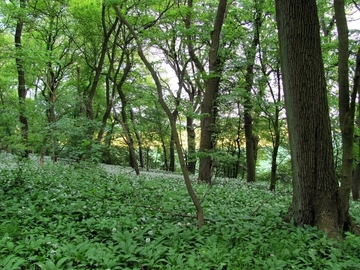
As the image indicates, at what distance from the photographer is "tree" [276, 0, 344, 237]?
3.80 m

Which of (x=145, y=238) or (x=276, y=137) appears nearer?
(x=145, y=238)

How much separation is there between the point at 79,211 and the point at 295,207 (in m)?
3.05

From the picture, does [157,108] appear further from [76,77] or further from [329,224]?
[329,224]

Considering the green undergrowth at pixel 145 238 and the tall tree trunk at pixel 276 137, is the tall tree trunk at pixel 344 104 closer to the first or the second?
the green undergrowth at pixel 145 238

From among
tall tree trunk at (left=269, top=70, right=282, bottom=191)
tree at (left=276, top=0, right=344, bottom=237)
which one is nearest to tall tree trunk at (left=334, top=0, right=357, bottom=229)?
→ tree at (left=276, top=0, right=344, bottom=237)

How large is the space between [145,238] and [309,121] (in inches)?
103

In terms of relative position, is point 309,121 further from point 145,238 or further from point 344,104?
point 145,238

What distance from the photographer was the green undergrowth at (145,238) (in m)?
2.56

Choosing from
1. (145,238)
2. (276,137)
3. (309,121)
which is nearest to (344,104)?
(309,121)

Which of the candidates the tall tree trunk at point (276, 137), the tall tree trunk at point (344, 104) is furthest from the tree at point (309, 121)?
the tall tree trunk at point (276, 137)

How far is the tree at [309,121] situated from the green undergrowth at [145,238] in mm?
406

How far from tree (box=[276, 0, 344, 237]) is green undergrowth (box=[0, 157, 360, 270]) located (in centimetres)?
→ 41

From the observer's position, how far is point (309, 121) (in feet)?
12.6

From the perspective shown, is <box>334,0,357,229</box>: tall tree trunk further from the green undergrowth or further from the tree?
the green undergrowth
